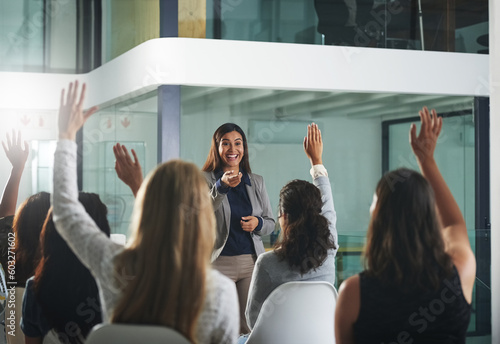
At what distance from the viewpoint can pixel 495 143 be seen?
3469mm

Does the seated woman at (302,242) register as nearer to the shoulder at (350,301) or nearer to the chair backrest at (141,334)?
the shoulder at (350,301)

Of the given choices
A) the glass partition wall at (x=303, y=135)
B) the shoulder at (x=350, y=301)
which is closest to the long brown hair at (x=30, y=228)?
the shoulder at (x=350, y=301)

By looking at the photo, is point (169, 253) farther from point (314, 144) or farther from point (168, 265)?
point (314, 144)

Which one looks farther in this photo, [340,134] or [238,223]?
[340,134]

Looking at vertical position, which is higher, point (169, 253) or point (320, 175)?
point (320, 175)

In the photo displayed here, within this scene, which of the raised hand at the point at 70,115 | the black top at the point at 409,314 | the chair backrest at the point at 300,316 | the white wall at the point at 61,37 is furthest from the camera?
the white wall at the point at 61,37

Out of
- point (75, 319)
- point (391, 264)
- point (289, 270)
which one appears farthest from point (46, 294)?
point (391, 264)

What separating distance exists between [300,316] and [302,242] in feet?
1.05

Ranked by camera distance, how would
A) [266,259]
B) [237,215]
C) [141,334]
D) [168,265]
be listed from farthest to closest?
1. [237,215]
2. [266,259]
3. [168,265]
4. [141,334]

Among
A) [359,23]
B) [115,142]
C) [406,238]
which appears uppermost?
[359,23]

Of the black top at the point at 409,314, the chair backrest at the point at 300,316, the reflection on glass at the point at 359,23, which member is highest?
the reflection on glass at the point at 359,23

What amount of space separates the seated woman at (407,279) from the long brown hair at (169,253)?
1.47 ft

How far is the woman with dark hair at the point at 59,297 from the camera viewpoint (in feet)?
6.94

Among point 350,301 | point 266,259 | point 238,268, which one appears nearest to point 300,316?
point 266,259
